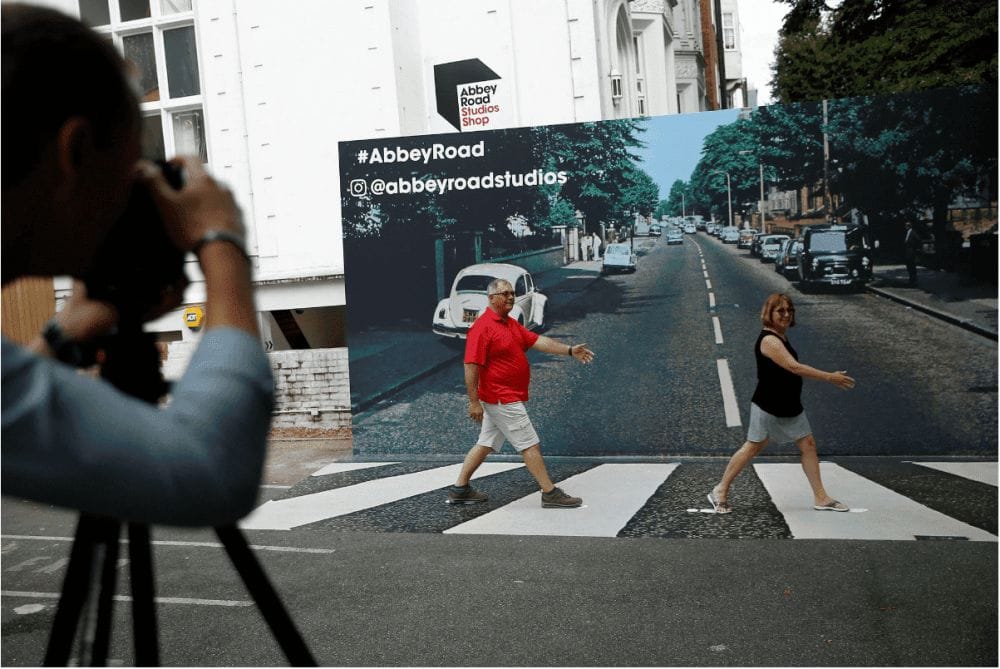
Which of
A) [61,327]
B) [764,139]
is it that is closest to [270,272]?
[764,139]

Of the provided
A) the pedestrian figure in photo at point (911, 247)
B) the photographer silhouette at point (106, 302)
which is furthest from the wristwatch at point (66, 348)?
the pedestrian figure in photo at point (911, 247)

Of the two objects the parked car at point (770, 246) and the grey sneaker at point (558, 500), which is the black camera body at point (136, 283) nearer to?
the grey sneaker at point (558, 500)

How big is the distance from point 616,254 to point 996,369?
153 inches

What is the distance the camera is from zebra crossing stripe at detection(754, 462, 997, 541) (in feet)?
22.8

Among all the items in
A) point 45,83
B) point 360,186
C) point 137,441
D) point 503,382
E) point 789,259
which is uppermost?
point 360,186

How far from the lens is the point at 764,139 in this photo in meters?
9.94

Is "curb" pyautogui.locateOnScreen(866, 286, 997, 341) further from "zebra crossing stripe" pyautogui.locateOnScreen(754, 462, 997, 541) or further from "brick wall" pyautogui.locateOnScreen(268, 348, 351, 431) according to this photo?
"brick wall" pyautogui.locateOnScreen(268, 348, 351, 431)

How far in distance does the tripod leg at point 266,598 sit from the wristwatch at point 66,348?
0.72 feet

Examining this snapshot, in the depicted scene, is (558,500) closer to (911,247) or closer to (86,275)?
(911,247)

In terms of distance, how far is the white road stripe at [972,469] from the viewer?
8.46 metres

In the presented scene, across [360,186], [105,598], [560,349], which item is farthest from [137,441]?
[360,186]

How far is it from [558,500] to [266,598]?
7356mm

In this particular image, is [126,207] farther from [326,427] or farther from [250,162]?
[250,162]

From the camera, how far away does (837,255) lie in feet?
32.8
